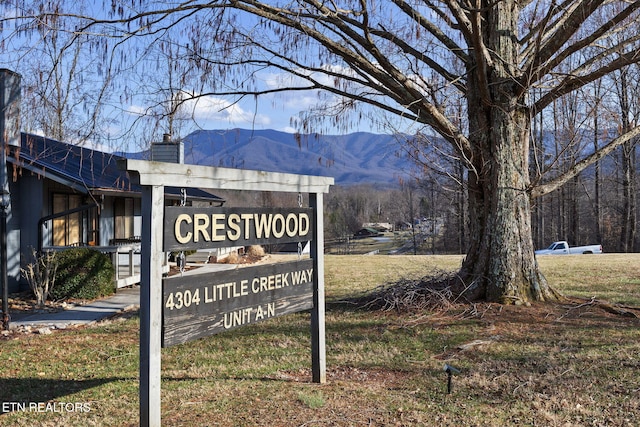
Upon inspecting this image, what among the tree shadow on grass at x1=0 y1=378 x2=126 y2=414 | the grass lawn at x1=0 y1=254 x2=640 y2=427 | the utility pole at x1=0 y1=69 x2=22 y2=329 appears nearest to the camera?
the grass lawn at x1=0 y1=254 x2=640 y2=427

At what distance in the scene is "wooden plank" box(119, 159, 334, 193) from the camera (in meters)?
3.32

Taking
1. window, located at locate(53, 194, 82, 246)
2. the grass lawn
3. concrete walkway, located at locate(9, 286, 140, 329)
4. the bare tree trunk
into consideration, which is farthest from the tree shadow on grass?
window, located at locate(53, 194, 82, 246)

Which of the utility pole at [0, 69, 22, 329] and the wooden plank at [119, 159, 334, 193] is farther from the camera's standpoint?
the utility pole at [0, 69, 22, 329]

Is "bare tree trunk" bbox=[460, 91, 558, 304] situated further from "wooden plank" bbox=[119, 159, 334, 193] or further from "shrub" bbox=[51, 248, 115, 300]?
"shrub" bbox=[51, 248, 115, 300]

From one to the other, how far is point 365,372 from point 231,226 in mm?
2319

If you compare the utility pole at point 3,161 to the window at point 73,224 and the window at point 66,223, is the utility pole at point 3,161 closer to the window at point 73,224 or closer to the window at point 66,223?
the window at point 73,224

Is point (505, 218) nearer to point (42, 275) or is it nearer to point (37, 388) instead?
point (37, 388)

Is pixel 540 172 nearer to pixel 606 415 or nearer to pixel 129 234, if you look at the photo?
pixel 606 415

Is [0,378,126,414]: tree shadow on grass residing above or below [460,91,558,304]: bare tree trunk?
below

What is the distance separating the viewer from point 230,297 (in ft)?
13.3

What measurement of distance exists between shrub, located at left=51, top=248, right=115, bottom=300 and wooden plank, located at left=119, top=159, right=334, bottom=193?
7.71 meters

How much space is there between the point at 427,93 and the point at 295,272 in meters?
4.63

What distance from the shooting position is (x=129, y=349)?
6.64 metres

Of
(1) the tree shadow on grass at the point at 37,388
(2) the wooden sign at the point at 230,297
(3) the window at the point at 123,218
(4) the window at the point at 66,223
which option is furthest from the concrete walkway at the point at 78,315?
(2) the wooden sign at the point at 230,297
